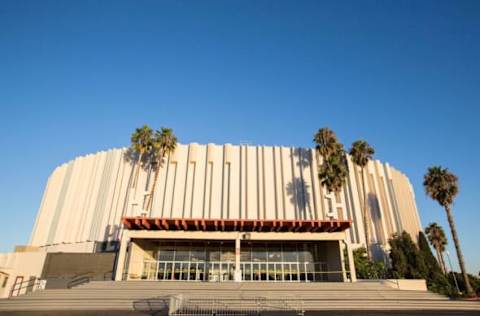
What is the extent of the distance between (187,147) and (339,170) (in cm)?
2125

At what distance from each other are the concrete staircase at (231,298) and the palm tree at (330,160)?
60.3ft

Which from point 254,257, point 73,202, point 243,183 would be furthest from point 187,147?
point 254,257

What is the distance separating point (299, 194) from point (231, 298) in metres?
24.5

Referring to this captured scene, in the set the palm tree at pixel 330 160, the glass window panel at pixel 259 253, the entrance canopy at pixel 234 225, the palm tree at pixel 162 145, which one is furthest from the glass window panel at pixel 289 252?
the palm tree at pixel 162 145

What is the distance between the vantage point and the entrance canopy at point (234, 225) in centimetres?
2136

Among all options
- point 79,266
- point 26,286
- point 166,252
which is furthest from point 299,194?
point 26,286

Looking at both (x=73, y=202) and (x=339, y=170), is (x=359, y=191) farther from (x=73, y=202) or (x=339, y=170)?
(x=73, y=202)

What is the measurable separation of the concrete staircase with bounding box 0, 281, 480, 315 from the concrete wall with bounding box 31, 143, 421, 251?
61.0ft

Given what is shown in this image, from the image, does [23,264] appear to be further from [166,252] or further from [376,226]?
[376,226]

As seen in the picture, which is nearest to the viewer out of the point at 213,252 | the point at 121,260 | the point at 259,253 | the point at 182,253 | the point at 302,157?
the point at 121,260

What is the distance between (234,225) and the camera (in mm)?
22469

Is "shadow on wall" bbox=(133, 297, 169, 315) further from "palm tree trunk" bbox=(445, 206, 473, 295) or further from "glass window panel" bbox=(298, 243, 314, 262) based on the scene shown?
"palm tree trunk" bbox=(445, 206, 473, 295)

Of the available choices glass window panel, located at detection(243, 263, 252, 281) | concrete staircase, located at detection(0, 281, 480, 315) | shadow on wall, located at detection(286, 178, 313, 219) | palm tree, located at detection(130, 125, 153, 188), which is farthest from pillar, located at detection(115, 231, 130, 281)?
shadow on wall, located at detection(286, 178, 313, 219)

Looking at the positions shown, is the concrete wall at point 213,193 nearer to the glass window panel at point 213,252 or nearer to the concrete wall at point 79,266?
the concrete wall at point 79,266
